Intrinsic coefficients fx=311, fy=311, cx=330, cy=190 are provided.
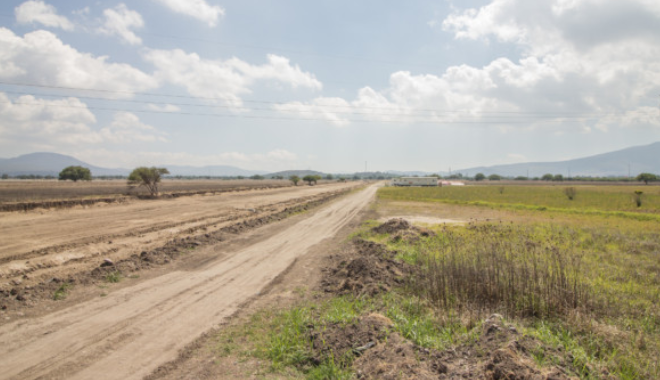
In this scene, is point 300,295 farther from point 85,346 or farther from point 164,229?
point 164,229

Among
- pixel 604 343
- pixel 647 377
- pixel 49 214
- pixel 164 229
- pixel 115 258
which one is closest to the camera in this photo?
pixel 647 377

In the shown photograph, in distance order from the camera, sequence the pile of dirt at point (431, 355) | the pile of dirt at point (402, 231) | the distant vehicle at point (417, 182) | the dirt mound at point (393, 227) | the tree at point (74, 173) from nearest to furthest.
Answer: the pile of dirt at point (431, 355) < the pile of dirt at point (402, 231) < the dirt mound at point (393, 227) < the tree at point (74, 173) < the distant vehicle at point (417, 182)

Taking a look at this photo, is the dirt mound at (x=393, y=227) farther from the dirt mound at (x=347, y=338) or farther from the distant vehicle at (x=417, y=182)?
the distant vehicle at (x=417, y=182)

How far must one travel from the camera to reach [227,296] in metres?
8.27

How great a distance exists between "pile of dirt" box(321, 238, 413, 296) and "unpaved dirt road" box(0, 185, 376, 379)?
2.07 meters

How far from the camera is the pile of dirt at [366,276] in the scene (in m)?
8.37

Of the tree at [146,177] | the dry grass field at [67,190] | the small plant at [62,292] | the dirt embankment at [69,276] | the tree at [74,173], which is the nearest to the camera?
the dirt embankment at [69,276]

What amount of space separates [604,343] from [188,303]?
8.61m

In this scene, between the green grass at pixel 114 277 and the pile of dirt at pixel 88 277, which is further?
the green grass at pixel 114 277

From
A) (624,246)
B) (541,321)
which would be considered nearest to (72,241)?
(541,321)

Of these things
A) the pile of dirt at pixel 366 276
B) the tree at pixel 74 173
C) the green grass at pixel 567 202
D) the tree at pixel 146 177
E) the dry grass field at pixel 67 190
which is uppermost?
the tree at pixel 74 173

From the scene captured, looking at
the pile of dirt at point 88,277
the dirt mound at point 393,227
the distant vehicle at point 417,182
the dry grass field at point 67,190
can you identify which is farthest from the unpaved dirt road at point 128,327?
the distant vehicle at point 417,182

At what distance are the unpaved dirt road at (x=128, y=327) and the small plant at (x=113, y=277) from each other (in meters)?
0.84

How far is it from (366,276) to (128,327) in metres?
5.77
